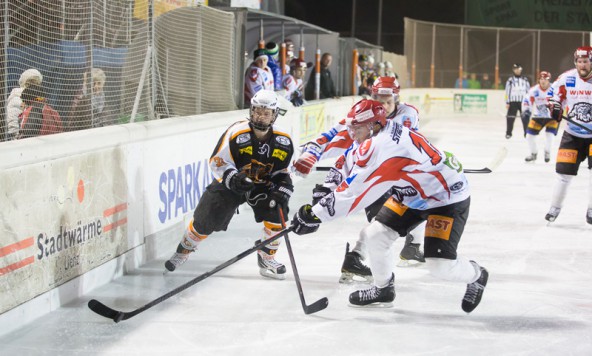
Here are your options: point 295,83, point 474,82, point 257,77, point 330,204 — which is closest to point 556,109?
point 257,77

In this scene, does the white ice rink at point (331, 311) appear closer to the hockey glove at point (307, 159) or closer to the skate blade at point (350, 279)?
the skate blade at point (350, 279)

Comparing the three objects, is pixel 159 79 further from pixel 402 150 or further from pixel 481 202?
pixel 481 202

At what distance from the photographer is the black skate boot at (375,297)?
17.3 ft

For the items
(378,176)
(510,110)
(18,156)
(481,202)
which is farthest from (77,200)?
(510,110)

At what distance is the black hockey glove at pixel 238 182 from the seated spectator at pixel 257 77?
15.1 ft

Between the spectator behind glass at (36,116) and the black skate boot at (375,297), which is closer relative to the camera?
the spectator behind glass at (36,116)

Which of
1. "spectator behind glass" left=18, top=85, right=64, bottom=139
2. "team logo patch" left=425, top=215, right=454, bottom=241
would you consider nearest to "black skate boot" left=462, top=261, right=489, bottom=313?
"team logo patch" left=425, top=215, right=454, bottom=241

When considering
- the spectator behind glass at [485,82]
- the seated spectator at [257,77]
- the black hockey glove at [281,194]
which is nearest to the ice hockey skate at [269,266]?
the black hockey glove at [281,194]

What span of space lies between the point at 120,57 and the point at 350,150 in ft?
5.53

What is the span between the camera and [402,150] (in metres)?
4.68

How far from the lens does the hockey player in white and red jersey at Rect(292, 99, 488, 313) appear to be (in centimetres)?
468

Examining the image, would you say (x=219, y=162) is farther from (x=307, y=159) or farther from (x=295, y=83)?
(x=295, y=83)

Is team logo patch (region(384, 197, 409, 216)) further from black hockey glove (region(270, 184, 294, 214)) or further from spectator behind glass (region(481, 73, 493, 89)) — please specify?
spectator behind glass (region(481, 73, 493, 89))

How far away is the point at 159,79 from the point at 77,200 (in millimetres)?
2038
